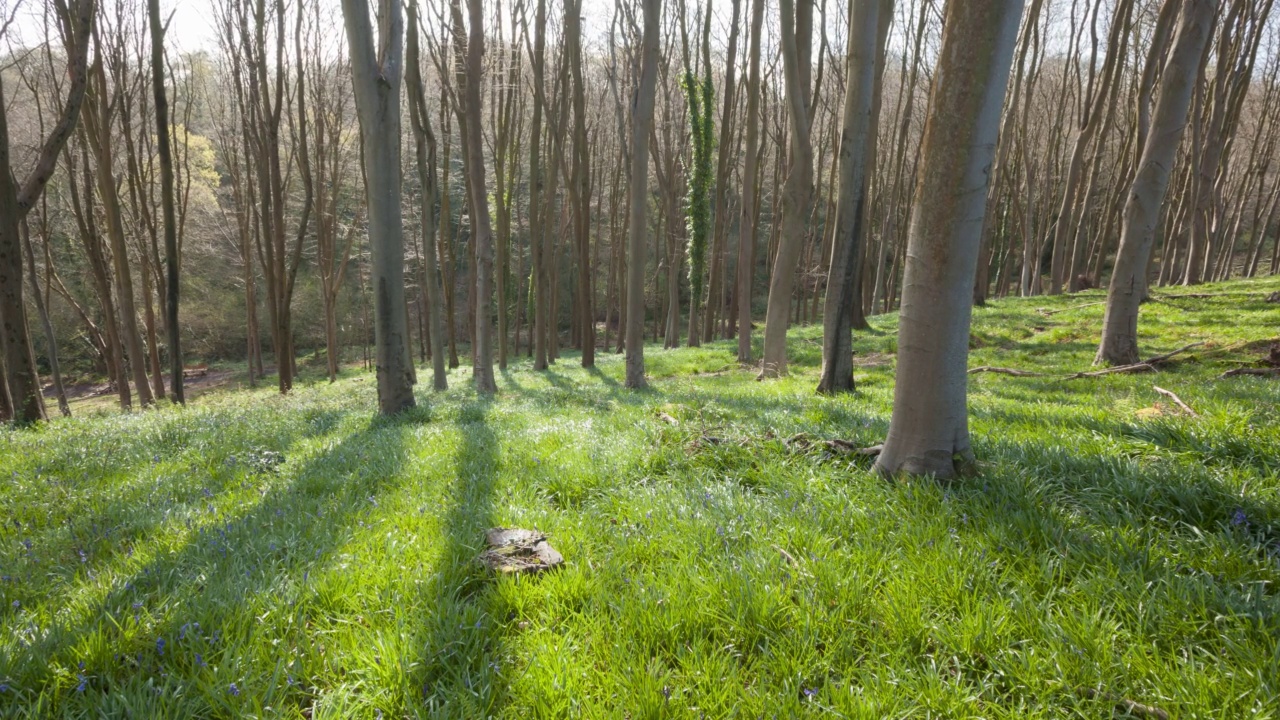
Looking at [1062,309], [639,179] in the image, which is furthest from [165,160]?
[1062,309]

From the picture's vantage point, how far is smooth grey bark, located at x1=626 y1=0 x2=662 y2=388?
887 centimetres

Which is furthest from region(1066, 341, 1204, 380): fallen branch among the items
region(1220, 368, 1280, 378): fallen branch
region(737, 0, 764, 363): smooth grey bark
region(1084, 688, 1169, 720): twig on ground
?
region(737, 0, 764, 363): smooth grey bark

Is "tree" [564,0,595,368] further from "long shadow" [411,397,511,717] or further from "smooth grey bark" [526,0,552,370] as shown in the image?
"long shadow" [411,397,511,717]

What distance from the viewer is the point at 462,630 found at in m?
2.17

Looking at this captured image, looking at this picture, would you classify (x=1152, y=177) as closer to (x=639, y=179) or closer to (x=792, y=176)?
(x=792, y=176)

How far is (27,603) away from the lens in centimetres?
239

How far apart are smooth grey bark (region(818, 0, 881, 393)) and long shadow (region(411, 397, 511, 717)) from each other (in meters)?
5.46

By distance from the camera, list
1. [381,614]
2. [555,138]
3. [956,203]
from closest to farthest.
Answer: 1. [381,614]
2. [956,203]
3. [555,138]

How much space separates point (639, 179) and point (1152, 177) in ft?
24.4

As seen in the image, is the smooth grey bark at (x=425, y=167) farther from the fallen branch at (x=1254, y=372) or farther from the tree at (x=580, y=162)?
the fallen branch at (x=1254, y=372)

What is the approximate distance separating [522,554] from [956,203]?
306 cm

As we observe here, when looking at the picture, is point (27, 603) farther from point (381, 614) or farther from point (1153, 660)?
point (1153, 660)

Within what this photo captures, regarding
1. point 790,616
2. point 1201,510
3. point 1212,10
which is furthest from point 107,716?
point 1212,10

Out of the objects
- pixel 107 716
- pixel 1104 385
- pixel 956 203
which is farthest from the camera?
pixel 1104 385
